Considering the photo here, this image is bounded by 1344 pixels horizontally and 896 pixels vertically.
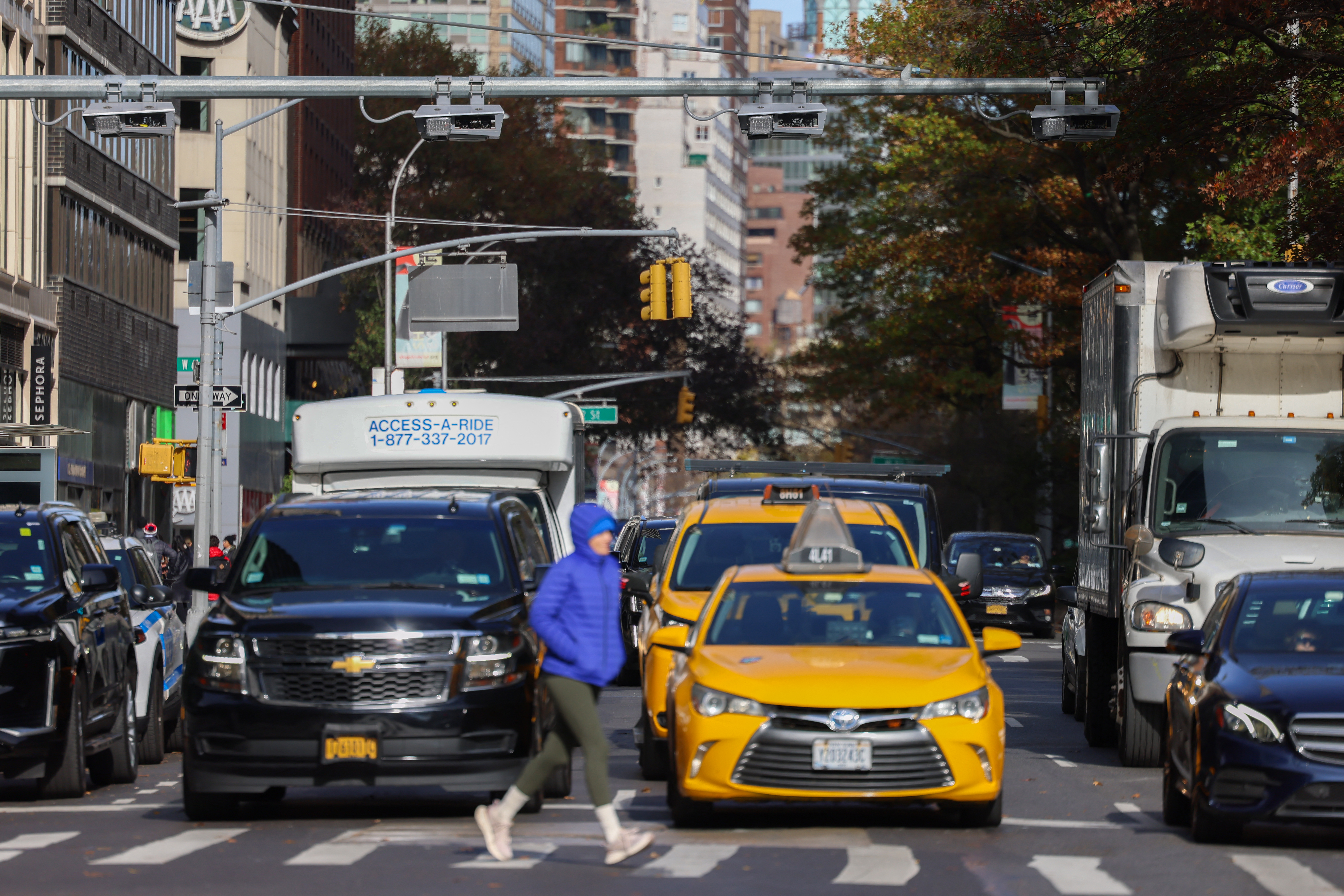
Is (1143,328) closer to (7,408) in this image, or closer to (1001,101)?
(1001,101)

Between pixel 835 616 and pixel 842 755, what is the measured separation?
1394 mm

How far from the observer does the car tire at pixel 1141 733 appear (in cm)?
1658

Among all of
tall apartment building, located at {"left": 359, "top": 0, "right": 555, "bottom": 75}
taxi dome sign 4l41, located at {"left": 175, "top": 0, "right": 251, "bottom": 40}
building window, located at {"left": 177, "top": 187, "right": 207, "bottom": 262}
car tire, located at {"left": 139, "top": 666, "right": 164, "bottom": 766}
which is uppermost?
tall apartment building, located at {"left": 359, "top": 0, "right": 555, "bottom": 75}

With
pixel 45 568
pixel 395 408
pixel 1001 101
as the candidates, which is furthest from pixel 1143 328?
pixel 1001 101

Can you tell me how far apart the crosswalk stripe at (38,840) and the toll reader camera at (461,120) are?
9.99 meters

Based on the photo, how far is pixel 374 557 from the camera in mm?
13852

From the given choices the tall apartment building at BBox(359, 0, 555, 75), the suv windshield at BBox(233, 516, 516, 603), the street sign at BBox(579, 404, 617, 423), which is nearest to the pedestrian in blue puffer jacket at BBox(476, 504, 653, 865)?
the suv windshield at BBox(233, 516, 516, 603)

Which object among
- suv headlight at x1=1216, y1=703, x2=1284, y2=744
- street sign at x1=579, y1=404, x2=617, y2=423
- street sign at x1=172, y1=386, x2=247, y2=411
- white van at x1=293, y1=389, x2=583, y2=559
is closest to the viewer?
suv headlight at x1=1216, y1=703, x2=1284, y2=744

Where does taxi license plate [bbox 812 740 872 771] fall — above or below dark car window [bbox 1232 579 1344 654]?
below

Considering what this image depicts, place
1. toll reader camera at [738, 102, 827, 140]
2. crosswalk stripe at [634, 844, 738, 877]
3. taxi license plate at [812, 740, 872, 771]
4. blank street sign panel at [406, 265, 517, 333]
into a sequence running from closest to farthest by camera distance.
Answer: crosswalk stripe at [634, 844, 738, 877] → taxi license plate at [812, 740, 872, 771] → toll reader camera at [738, 102, 827, 140] → blank street sign panel at [406, 265, 517, 333]

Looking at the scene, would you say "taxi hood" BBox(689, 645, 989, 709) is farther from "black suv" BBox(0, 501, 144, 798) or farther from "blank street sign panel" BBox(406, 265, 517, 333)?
"blank street sign panel" BBox(406, 265, 517, 333)

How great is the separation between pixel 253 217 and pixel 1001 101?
1241 inches

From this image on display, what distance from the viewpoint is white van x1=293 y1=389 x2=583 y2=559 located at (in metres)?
20.0

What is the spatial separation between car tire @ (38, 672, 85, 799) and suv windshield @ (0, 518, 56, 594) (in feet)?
2.48
